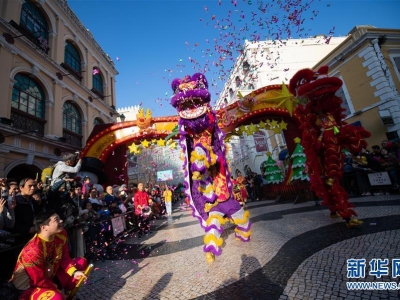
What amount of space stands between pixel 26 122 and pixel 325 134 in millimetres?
12069

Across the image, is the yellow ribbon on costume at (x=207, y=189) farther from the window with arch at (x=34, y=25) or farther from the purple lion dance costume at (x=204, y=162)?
the window with arch at (x=34, y=25)

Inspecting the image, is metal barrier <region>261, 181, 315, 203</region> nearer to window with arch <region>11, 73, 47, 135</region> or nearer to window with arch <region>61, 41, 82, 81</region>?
window with arch <region>11, 73, 47, 135</region>

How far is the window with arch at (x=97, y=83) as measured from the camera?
16.1 meters

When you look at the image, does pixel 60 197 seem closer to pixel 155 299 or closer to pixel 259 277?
pixel 155 299

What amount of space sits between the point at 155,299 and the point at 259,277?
3.80 feet

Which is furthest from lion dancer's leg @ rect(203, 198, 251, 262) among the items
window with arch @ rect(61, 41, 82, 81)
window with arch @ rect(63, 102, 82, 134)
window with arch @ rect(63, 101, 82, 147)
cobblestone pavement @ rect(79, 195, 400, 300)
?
window with arch @ rect(61, 41, 82, 81)

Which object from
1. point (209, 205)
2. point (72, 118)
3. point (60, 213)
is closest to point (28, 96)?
point (72, 118)

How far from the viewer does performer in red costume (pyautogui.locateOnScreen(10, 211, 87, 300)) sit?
1746 millimetres

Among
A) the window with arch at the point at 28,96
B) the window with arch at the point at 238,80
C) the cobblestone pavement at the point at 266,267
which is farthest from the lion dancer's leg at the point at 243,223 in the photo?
the window with arch at the point at 238,80

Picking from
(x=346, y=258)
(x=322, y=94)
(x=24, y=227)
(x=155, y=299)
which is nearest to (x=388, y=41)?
(x=322, y=94)

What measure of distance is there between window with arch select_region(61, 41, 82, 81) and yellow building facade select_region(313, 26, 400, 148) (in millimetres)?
16408

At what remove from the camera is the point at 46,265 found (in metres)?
1.99

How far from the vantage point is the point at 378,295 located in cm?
167

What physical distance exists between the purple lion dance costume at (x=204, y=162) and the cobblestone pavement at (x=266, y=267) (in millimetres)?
559
